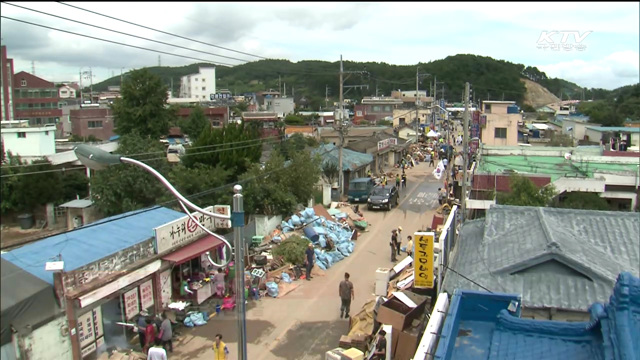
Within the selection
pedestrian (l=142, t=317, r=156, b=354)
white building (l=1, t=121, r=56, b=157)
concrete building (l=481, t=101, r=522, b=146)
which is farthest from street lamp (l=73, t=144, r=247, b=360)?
concrete building (l=481, t=101, r=522, b=146)

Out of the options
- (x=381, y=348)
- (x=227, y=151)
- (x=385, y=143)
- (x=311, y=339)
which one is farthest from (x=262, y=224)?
(x=385, y=143)

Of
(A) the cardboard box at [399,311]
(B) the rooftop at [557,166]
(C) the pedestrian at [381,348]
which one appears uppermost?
(B) the rooftop at [557,166]

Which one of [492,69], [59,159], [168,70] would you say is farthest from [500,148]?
[168,70]

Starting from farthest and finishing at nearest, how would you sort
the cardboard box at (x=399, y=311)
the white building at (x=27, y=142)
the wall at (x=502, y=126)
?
the wall at (x=502, y=126) < the white building at (x=27, y=142) < the cardboard box at (x=399, y=311)

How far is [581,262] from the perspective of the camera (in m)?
9.49

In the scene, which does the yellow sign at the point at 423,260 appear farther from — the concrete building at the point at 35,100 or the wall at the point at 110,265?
the concrete building at the point at 35,100

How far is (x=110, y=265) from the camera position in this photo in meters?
11.6

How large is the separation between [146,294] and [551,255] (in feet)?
31.0

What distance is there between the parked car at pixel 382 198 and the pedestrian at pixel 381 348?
15.5m

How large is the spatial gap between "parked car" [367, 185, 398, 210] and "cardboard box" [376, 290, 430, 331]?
1432 centimetres

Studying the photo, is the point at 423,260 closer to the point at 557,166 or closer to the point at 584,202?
the point at 584,202

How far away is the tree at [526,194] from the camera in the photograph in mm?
18312

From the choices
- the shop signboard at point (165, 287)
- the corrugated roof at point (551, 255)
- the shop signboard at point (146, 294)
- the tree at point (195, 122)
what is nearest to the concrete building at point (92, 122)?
the tree at point (195, 122)

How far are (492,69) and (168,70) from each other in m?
94.6
